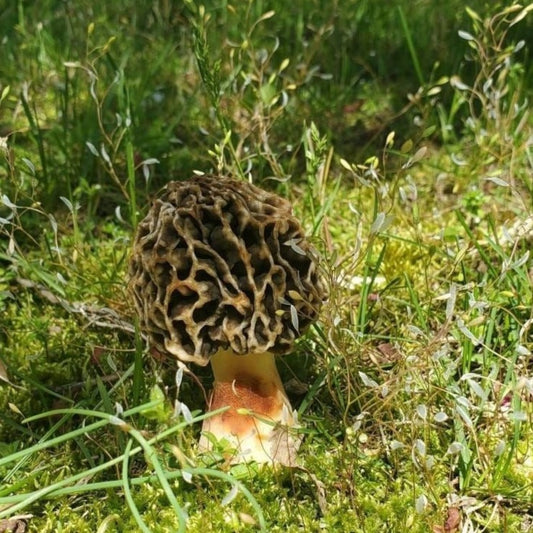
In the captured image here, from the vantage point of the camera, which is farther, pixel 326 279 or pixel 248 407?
pixel 248 407

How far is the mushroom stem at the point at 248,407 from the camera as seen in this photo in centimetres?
252

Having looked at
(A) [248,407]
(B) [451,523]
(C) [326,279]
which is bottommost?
(B) [451,523]

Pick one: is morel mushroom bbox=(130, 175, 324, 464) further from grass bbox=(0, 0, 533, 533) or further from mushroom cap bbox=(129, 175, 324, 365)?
grass bbox=(0, 0, 533, 533)

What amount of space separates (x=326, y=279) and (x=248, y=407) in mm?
497

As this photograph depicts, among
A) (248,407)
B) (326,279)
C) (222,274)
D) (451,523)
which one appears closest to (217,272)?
(222,274)

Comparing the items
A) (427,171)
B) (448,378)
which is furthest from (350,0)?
(448,378)

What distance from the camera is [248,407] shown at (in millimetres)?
2523

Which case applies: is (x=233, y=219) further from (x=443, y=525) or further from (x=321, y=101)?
(x=321, y=101)

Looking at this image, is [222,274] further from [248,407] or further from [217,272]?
[248,407]

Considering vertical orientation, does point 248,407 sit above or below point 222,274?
below

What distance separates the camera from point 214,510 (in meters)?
2.32

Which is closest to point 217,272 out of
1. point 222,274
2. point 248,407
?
point 222,274

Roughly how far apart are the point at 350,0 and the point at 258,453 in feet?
13.2

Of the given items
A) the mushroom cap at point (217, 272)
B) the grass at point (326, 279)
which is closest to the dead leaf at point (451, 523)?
the grass at point (326, 279)
